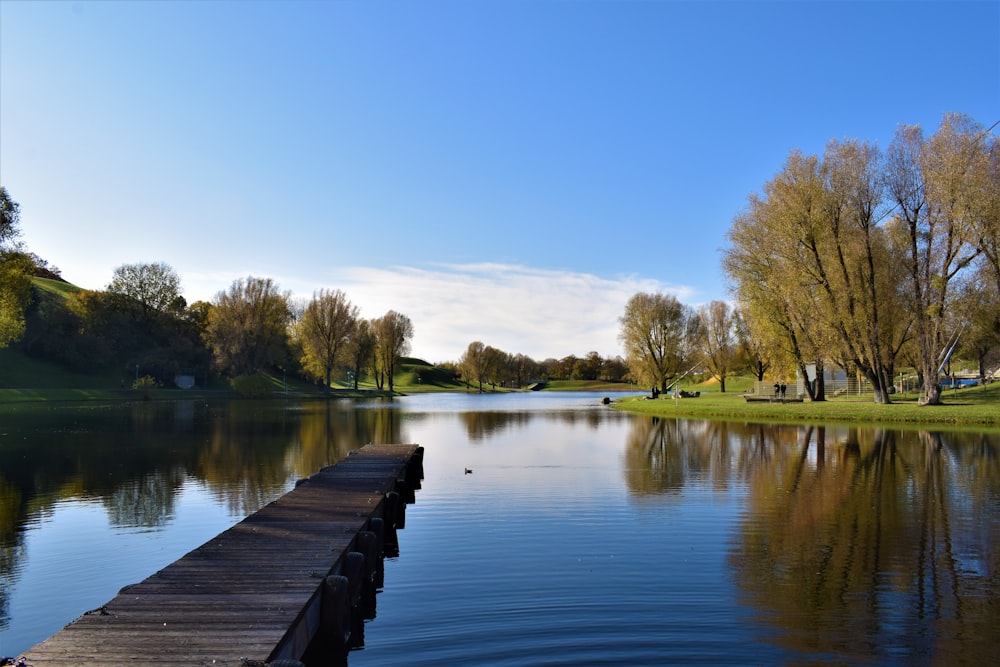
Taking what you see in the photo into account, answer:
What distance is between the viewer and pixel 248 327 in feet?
277

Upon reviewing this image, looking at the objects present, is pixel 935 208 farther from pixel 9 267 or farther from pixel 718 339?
pixel 9 267

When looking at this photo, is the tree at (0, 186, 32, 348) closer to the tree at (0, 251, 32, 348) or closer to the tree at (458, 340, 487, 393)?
the tree at (0, 251, 32, 348)

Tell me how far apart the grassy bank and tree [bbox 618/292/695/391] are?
19833 mm

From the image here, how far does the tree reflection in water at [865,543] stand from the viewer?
25.3ft

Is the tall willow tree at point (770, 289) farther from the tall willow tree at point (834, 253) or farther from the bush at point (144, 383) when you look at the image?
the bush at point (144, 383)

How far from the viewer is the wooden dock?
5.57 meters

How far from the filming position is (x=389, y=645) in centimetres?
764

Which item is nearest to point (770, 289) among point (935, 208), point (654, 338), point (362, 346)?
point (935, 208)

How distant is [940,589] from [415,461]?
14260 mm

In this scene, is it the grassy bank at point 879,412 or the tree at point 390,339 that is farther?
the tree at point 390,339

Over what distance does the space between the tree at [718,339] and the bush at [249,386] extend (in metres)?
49.4

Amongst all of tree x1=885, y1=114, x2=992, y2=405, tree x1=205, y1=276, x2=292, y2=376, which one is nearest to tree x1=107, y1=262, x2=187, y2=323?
Result: tree x1=205, y1=276, x2=292, y2=376

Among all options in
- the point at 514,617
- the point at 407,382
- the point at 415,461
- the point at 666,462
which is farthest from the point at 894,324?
the point at 407,382

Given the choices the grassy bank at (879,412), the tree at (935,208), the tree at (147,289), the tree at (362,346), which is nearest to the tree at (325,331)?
the tree at (362,346)
